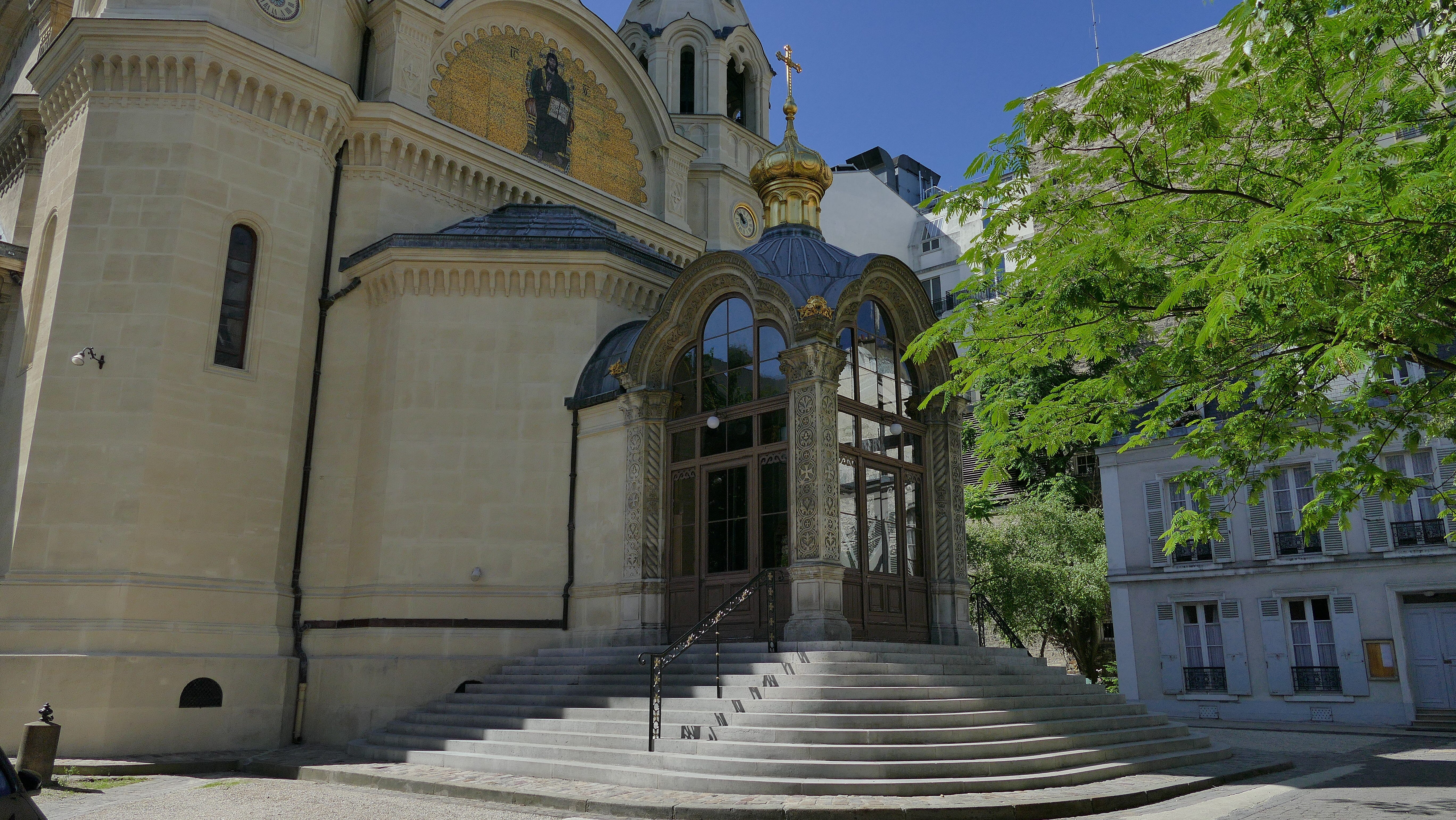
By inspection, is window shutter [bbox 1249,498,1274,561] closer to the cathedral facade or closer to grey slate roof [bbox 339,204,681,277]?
the cathedral facade

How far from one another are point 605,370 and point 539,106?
834cm

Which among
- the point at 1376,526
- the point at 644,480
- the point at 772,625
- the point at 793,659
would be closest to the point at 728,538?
the point at 644,480

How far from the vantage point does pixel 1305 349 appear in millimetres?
9438

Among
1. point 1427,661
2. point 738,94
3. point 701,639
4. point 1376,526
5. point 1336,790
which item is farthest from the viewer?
point 738,94

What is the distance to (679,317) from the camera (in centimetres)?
1727

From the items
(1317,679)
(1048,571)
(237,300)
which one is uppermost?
(237,300)

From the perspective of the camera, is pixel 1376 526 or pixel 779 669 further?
pixel 1376 526

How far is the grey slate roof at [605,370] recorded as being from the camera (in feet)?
57.9

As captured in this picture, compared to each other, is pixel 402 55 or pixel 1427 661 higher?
pixel 402 55

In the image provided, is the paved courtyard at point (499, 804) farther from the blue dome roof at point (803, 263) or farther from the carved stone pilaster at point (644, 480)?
the blue dome roof at point (803, 263)

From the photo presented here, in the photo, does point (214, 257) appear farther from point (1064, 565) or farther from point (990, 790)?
point (1064, 565)

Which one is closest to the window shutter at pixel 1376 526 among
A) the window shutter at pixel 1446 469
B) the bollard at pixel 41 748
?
the window shutter at pixel 1446 469

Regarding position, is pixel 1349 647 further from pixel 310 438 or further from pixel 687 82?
pixel 310 438

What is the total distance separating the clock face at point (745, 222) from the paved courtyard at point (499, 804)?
18.1m
